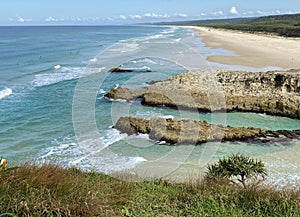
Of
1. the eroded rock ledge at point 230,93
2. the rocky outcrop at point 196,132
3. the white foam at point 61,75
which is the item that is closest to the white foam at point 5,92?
the white foam at point 61,75

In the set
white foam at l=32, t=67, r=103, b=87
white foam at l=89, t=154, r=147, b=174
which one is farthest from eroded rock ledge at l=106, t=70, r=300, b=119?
white foam at l=32, t=67, r=103, b=87

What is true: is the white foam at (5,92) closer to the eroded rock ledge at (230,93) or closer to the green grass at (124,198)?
the eroded rock ledge at (230,93)

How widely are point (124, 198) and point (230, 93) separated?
1831 cm

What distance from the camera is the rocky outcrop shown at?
15.5 meters

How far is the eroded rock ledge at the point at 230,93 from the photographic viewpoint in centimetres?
2083

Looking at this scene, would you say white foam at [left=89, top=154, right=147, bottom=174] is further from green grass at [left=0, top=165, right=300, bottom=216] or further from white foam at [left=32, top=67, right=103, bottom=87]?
white foam at [left=32, top=67, right=103, bottom=87]

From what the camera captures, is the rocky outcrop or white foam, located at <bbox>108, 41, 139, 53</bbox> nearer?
the rocky outcrop

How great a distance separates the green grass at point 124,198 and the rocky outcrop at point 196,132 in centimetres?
805

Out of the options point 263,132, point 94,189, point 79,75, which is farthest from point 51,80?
point 94,189

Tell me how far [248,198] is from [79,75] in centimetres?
3259

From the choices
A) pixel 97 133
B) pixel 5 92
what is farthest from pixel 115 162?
pixel 5 92

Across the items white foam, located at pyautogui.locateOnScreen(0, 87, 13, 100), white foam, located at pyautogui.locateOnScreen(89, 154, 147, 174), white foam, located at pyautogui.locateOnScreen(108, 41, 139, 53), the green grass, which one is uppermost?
the green grass

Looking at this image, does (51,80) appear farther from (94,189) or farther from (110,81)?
(94,189)

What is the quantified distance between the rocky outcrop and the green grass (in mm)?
8050
